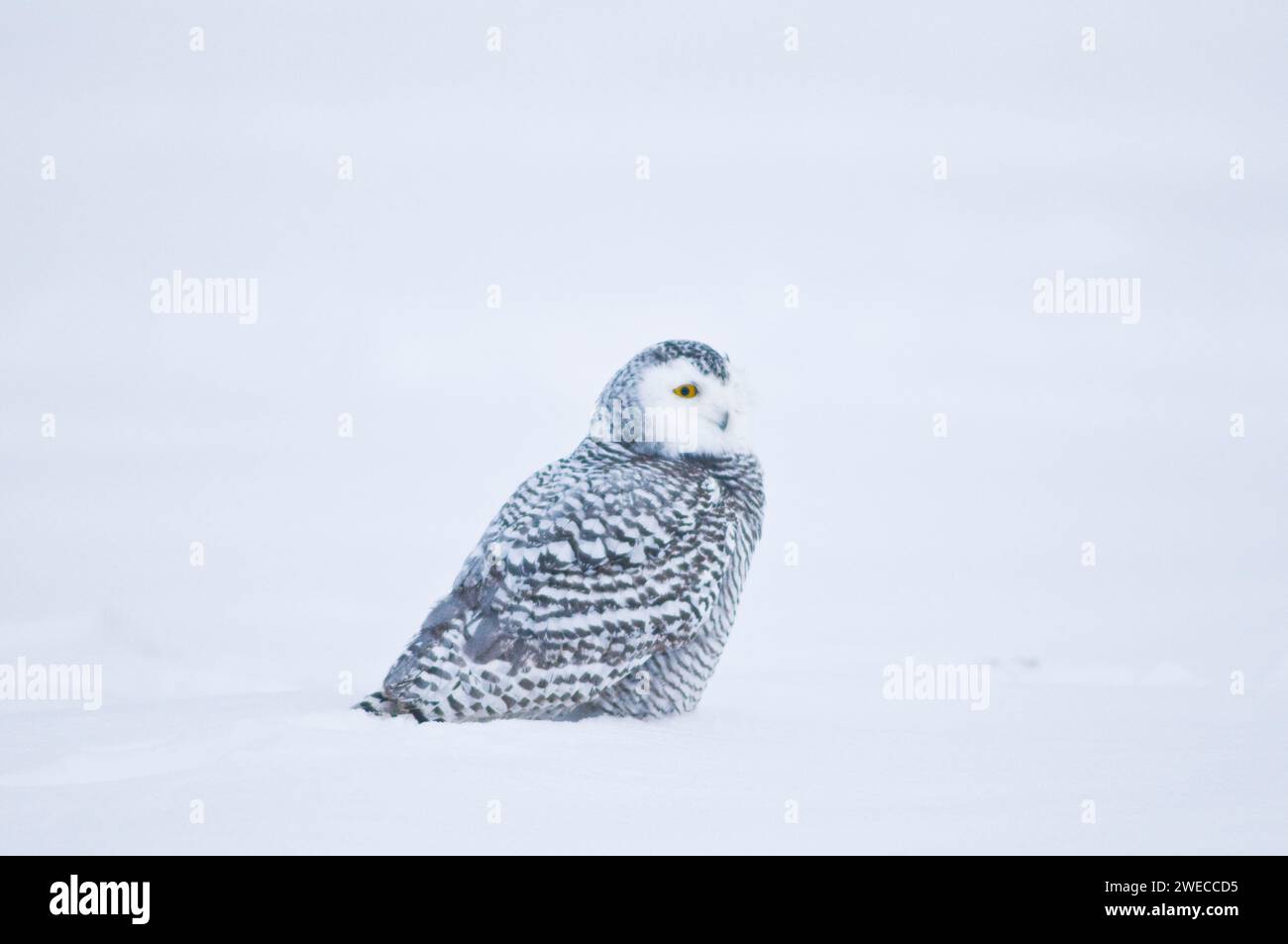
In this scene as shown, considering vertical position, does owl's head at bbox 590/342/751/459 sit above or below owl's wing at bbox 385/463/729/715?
above

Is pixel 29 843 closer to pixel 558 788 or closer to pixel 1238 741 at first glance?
pixel 558 788

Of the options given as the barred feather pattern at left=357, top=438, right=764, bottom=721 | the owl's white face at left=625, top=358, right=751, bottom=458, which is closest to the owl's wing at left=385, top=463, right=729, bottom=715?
the barred feather pattern at left=357, top=438, right=764, bottom=721

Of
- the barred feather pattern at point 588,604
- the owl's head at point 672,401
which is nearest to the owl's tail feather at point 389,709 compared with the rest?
the barred feather pattern at point 588,604

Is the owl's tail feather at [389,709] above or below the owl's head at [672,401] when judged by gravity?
below

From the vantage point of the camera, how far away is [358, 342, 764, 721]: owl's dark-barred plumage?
4316mm

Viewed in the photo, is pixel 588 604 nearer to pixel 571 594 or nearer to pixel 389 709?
pixel 571 594

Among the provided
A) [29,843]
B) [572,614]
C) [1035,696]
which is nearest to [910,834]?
[572,614]

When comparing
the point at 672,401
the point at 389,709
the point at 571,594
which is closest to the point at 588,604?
the point at 571,594

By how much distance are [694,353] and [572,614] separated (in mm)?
1399

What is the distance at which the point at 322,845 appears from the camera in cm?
299

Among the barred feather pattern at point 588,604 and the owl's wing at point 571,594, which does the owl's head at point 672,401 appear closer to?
the barred feather pattern at point 588,604

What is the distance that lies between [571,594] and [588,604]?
0.07 m

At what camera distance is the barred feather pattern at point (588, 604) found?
4301mm

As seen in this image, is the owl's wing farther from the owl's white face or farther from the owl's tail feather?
the owl's white face
